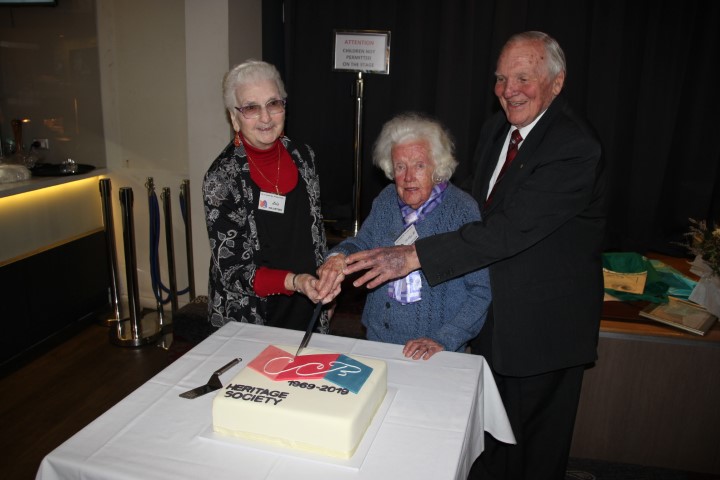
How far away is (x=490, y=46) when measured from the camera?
4102mm

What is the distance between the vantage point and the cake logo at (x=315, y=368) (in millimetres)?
1307

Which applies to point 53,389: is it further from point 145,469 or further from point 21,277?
point 145,469

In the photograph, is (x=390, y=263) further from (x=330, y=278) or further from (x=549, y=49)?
(x=549, y=49)

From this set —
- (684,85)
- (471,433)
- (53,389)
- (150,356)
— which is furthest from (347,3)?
(471,433)

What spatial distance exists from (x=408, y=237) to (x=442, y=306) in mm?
265

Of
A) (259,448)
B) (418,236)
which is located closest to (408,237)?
(418,236)

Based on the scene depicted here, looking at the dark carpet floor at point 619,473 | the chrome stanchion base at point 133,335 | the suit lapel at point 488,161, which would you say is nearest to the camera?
the suit lapel at point 488,161

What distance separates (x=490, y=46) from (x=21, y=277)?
3.60 m

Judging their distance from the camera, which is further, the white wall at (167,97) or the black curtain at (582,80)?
the black curtain at (582,80)

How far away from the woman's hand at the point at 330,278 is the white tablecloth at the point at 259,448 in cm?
19

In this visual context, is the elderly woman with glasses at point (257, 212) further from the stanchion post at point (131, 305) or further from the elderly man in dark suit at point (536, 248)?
the stanchion post at point (131, 305)

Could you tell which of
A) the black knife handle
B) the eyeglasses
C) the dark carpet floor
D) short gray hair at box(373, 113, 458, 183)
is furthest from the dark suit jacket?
the dark carpet floor

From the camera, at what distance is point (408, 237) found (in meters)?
1.92

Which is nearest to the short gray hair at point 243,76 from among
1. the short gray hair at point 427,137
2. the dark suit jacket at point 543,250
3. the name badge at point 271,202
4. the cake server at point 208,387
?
the name badge at point 271,202
